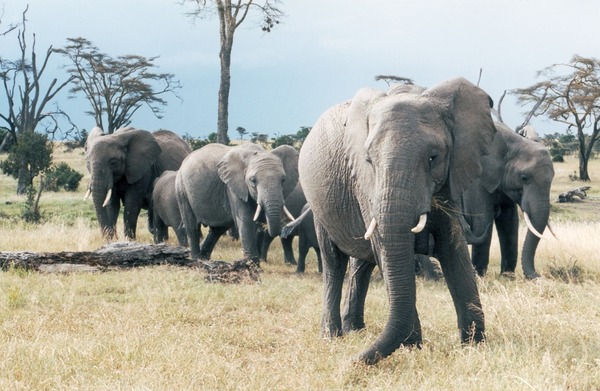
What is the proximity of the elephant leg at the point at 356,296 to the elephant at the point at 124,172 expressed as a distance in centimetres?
865

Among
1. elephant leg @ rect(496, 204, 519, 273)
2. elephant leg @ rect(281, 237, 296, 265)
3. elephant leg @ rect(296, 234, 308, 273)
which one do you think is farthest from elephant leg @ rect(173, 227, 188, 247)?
elephant leg @ rect(496, 204, 519, 273)

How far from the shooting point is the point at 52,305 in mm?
7965

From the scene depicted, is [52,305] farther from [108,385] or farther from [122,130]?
[122,130]

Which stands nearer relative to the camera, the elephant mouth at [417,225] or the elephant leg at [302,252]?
the elephant mouth at [417,225]

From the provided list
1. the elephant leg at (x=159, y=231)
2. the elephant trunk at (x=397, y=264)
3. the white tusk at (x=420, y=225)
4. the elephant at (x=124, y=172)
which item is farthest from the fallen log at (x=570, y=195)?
the white tusk at (x=420, y=225)

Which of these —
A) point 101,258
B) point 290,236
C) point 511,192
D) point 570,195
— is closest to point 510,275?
point 511,192

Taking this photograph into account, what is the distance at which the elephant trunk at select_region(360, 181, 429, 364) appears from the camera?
489 centimetres

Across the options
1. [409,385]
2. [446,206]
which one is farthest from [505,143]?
[409,385]

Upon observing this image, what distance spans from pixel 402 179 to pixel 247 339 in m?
2.32

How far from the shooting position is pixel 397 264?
16.6 ft

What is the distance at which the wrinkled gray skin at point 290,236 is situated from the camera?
12.3 meters

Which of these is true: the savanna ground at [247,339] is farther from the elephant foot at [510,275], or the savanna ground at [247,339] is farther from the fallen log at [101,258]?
the elephant foot at [510,275]

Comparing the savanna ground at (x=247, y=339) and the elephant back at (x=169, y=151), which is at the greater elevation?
the elephant back at (x=169, y=151)

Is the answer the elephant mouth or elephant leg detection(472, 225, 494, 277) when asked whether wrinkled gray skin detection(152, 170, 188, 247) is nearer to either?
elephant leg detection(472, 225, 494, 277)
